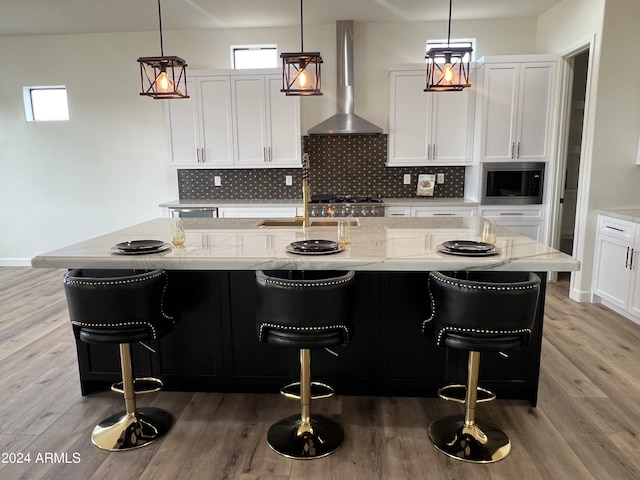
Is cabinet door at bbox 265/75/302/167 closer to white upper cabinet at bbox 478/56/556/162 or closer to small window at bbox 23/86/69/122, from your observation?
white upper cabinet at bbox 478/56/556/162

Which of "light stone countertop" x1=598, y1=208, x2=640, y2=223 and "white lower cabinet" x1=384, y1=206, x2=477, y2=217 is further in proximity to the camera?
"white lower cabinet" x1=384, y1=206, x2=477, y2=217

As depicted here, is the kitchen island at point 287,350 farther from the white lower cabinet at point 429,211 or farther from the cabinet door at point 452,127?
the cabinet door at point 452,127

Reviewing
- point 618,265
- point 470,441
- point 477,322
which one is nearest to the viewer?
point 477,322

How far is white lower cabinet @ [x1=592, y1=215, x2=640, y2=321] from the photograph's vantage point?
3.64 metres

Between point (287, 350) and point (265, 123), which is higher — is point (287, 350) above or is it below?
below

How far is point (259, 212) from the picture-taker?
5.00 m

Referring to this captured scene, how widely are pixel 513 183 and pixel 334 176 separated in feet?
6.52

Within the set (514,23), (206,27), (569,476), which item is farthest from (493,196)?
(206,27)

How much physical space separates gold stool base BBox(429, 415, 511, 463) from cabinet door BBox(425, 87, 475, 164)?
3290 mm

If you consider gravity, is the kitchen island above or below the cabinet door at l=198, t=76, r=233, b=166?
below

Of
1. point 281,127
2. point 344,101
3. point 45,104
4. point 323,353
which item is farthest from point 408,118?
point 45,104

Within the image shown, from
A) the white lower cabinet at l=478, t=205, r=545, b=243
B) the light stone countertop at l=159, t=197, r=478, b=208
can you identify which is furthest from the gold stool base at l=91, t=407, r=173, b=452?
the white lower cabinet at l=478, t=205, r=545, b=243

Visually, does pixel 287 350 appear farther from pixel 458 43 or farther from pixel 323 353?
pixel 458 43

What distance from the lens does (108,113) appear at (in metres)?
5.48
